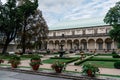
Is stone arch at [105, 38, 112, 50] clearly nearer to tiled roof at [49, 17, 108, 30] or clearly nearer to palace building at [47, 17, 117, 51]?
palace building at [47, 17, 117, 51]

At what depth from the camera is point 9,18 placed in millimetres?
37719

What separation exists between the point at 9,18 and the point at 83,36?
29031 mm

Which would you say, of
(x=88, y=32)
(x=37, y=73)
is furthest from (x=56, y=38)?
(x=37, y=73)

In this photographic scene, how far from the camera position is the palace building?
56.3 metres

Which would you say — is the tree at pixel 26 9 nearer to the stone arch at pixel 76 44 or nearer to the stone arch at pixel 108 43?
the stone arch at pixel 76 44

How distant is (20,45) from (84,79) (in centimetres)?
3100

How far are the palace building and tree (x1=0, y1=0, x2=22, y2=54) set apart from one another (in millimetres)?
21032

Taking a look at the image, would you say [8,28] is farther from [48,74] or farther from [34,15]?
[48,74]

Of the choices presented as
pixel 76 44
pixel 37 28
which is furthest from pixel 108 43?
pixel 37 28

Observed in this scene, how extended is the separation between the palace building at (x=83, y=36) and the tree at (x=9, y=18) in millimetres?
21032

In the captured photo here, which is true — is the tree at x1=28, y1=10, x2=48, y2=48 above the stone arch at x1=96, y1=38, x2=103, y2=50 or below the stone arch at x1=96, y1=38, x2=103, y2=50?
above

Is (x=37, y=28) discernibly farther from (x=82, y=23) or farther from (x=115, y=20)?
(x=82, y=23)

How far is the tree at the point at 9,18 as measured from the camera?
120 ft

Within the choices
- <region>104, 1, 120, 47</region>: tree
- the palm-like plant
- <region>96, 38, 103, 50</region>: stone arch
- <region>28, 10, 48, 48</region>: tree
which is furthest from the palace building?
the palm-like plant
